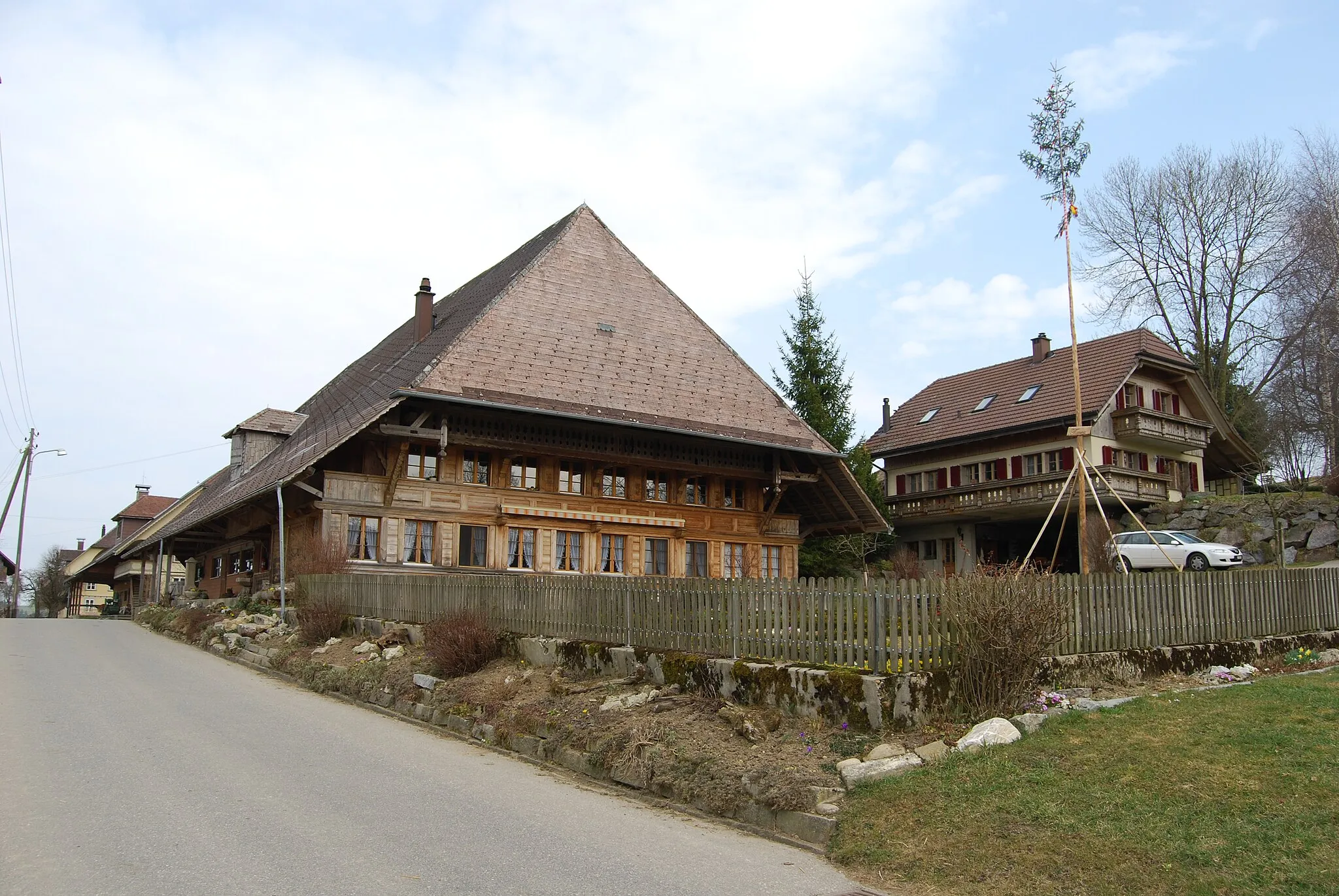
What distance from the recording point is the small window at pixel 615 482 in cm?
2897

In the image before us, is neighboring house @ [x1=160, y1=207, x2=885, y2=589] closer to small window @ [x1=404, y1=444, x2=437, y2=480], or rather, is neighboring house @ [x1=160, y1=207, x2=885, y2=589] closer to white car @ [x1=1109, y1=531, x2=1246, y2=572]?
small window @ [x1=404, y1=444, x2=437, y2=480]

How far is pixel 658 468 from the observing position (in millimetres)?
29672

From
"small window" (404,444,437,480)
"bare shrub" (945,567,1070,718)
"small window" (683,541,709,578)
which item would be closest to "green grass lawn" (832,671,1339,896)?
"bare shrub" (945,567,1070,718)

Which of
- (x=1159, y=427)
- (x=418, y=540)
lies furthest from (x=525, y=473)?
(x=1159, y=427)

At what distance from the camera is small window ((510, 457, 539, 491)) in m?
27.9

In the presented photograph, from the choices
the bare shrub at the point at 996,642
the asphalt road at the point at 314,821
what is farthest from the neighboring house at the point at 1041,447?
the asphalt road at the point at 314,821

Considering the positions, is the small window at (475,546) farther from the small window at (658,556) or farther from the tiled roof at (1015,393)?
the tiled roof at (1015,393)

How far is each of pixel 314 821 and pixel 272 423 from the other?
31.0 m

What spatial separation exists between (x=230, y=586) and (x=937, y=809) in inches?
1232

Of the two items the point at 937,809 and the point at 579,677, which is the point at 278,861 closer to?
the point at 937,809

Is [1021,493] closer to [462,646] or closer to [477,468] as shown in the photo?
[477,468]

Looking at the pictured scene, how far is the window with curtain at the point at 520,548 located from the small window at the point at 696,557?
16.1ft

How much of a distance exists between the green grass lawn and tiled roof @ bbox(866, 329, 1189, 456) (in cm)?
3222

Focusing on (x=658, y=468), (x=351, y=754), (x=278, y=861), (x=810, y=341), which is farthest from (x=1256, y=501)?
(x=278, y=861)
